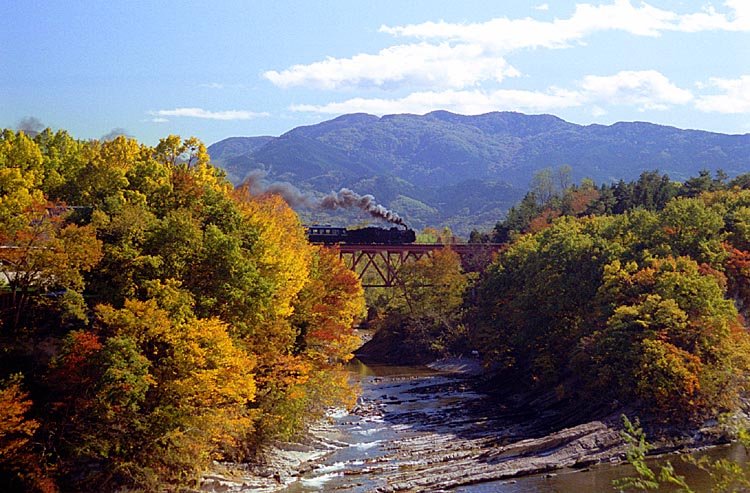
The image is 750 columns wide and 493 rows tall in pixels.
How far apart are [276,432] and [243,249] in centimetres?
994

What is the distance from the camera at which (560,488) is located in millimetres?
37469

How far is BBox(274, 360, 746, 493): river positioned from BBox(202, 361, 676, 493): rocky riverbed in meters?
0.06

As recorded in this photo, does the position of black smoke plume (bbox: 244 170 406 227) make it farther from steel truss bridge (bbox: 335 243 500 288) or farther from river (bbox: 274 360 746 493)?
river (bbox: 274 360 746 493)

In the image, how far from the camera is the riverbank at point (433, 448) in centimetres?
3816

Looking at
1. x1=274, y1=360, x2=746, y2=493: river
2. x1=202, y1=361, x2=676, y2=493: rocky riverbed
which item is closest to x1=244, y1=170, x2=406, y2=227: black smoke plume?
x1=274, y1=360, x2=746, y2=493: river

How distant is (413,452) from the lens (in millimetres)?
43875

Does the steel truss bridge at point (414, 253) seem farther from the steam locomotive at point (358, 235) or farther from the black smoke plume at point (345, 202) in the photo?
the black smoke plume at point (345, 202)

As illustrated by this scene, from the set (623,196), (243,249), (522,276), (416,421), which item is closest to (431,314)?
(522,276)

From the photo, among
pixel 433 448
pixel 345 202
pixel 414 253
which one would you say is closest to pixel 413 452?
pixel 433 448

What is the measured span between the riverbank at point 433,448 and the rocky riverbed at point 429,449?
0.17 feet

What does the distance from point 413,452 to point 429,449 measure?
121 cm

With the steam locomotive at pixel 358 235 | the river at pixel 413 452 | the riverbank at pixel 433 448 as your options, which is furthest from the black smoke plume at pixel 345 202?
the riverbank at pixel 433 448

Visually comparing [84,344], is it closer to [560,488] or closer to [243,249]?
[243,249]

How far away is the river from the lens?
1481 inches
